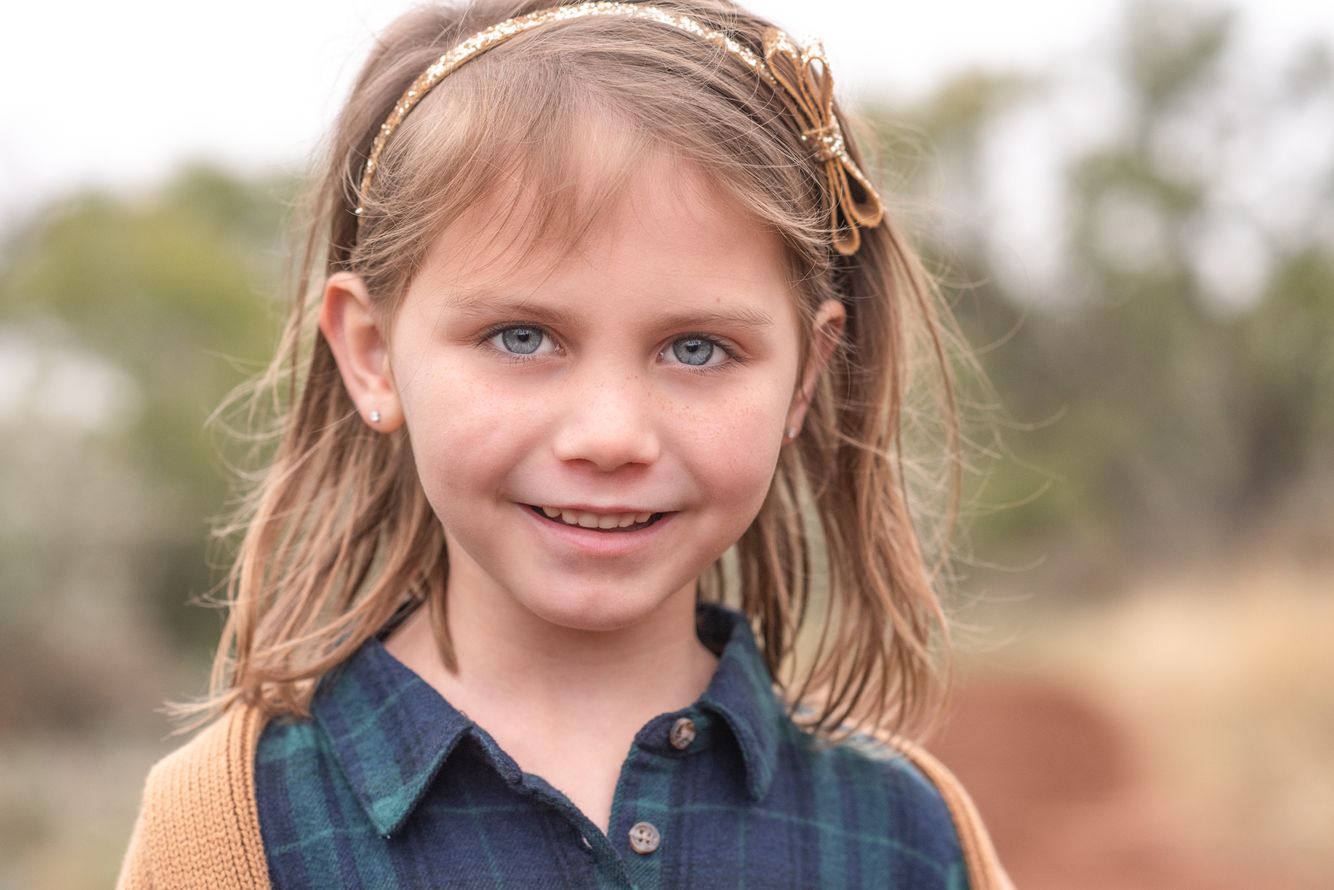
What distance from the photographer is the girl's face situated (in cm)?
162

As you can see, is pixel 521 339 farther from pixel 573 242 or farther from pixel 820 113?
pixel 820 113

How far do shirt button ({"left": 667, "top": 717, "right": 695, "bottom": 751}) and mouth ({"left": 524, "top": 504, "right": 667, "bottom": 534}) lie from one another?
285 millimetres

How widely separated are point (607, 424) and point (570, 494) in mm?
97

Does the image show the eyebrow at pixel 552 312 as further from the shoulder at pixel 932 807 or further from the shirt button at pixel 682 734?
the shoulder at pixel 932 807

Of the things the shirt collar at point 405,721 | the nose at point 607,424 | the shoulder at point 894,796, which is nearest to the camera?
the nose at point 607,424

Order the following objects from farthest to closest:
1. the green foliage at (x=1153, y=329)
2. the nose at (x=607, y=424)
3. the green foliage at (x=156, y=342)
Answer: the green foliage at (x=1153, y=329) → the green foliage at (x=156, y=342) → the nose at (x=607, y=424)

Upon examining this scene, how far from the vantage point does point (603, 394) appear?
161 cm

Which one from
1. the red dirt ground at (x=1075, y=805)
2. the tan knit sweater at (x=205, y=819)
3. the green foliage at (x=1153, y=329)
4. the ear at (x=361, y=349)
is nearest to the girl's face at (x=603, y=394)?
the ear at (x=361, y=349)

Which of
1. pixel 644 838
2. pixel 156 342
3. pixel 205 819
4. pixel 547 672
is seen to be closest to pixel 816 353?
pixel 547 672

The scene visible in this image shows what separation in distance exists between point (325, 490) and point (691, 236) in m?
0.73

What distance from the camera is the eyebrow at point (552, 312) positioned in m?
1.62

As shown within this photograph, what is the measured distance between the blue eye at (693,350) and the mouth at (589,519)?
0.59ft

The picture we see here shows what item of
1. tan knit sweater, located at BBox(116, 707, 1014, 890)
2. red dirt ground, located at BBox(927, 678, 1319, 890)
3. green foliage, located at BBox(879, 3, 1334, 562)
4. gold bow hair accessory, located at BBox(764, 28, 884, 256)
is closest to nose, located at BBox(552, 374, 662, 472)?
gold bow hair accessory, located at BBox(764, 28, 884, 256)

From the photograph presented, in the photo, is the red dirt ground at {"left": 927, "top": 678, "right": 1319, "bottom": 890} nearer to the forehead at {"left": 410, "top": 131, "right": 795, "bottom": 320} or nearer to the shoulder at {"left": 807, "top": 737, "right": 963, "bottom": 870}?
the shoulder at {"left": 807, "top": 737, "right": 963, "bottom": 870}
